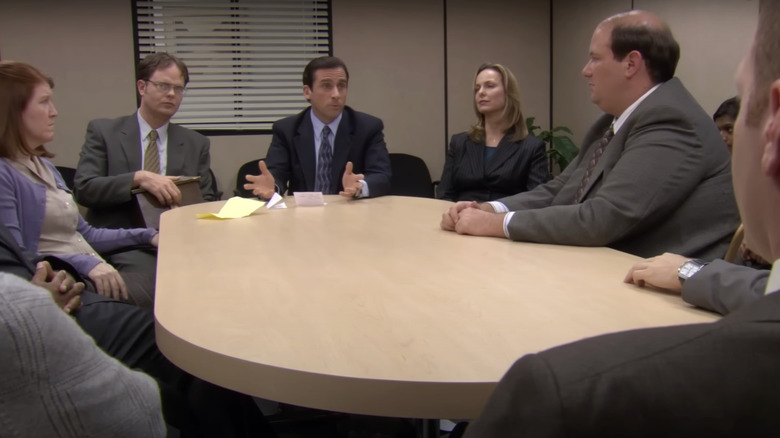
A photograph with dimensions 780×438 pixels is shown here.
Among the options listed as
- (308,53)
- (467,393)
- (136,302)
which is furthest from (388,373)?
(308,53)

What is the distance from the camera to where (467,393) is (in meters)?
0.99

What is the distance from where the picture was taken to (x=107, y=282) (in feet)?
8.20

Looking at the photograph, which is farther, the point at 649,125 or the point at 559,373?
the point at 649,125

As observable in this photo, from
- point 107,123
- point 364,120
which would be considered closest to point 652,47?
point 364,120

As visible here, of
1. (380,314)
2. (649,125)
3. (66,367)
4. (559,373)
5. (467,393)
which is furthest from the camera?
(649,125)

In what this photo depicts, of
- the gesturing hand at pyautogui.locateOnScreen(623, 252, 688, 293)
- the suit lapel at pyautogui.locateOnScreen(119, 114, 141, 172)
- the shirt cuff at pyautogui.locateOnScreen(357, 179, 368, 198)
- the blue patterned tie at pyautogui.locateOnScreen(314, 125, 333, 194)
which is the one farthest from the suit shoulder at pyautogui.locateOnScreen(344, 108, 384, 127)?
the gesturing hand at pyautogui.locateOnScreen(623, 252, 688, 293)

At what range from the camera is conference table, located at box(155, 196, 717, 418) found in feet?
3.41

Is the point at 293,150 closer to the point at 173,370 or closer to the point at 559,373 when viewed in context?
the point at 173,370

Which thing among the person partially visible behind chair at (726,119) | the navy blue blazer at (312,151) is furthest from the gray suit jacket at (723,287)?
the navy blue blazer at (312,151)

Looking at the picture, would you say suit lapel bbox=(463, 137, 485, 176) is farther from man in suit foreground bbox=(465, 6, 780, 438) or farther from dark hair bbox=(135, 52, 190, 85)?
man in suit foreground bbox=(465, 6, 780, 438)

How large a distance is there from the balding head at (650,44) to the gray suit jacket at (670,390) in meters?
2.03

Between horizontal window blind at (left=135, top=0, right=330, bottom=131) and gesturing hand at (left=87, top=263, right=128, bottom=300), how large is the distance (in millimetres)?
3610

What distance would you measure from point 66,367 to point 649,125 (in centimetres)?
184

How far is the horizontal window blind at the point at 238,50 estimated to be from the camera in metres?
5.82
